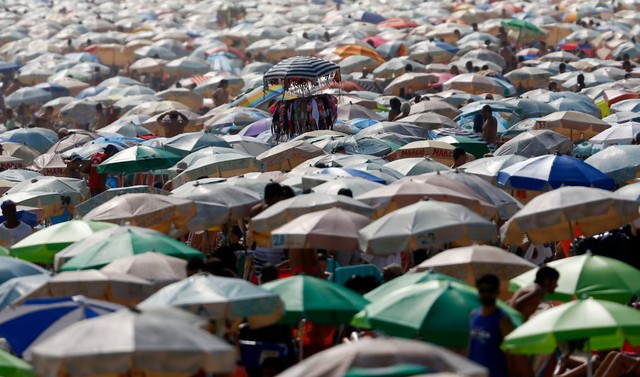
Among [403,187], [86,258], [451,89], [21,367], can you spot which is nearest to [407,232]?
[403,187]

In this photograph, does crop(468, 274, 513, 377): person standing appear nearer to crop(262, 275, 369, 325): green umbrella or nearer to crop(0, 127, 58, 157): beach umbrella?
crop(262, 275, 369, 325): green umbrella

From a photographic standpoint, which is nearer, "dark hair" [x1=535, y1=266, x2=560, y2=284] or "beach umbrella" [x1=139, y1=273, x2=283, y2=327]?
"beach umbrella" [x1=139, y1=273, x2=283, y2=327]

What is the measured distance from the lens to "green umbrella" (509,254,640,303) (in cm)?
1007

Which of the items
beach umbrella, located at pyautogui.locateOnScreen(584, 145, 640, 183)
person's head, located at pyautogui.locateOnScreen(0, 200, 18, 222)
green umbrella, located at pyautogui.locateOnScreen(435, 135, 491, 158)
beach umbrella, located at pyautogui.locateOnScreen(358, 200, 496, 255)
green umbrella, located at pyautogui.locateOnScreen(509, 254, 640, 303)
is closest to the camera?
green umbrella, located at pyautogui.locateOnScreen(509, 254, 640, 303)

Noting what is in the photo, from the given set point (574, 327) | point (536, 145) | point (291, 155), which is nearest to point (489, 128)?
point (536, 145)

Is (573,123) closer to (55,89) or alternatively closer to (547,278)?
(547,278)

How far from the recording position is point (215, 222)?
44.0ft

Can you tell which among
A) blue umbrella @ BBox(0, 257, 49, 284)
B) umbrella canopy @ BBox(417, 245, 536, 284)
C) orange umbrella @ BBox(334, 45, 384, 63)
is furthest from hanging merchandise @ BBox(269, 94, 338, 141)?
orange umbrella @ BBox(334, 45, 384, 63)

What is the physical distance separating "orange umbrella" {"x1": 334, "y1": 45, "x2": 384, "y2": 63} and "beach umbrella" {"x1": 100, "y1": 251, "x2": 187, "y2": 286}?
74.6 ft

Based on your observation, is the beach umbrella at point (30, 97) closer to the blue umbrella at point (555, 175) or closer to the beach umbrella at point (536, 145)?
the beach umbrella at point (536, 145)

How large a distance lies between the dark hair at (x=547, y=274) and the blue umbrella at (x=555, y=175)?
4287 millimetres

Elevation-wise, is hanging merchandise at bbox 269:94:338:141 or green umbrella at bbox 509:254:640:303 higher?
green umbrella at bbox 509:254:640:303

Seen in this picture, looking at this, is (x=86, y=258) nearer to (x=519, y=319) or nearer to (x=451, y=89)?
(x=519, y=319)

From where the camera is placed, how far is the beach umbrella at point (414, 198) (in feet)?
42.3
